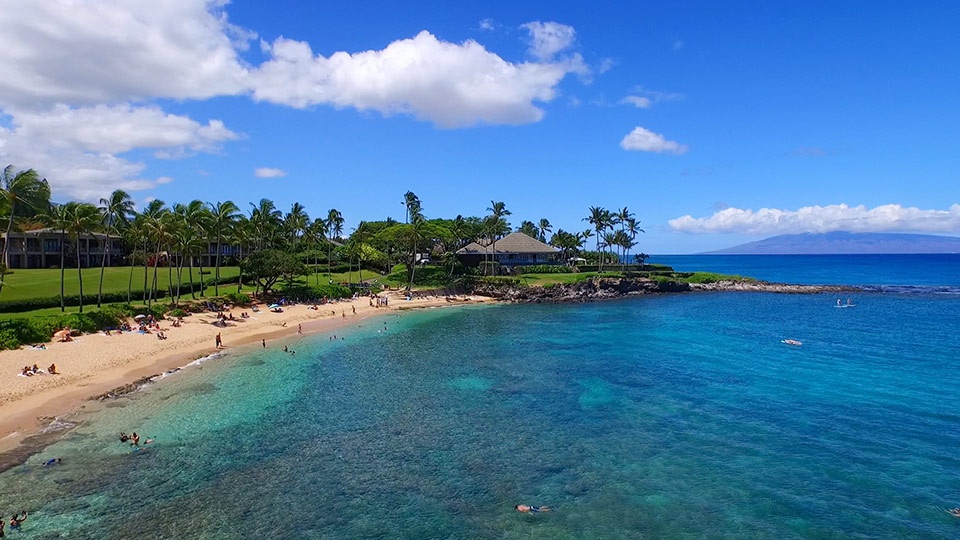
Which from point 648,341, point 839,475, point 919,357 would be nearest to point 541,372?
point 648,341

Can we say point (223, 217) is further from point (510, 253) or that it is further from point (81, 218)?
point (510, 253)

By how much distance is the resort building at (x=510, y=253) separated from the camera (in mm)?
105875

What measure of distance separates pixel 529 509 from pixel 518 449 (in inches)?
230

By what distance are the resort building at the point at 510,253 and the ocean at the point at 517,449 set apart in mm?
57511

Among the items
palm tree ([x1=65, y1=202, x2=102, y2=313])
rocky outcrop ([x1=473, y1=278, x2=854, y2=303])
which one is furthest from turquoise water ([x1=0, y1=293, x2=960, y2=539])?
rocky outcrop ([x1=473, y1=278, x2=854, y2=303])

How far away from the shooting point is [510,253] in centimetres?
10869

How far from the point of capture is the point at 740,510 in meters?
20.1

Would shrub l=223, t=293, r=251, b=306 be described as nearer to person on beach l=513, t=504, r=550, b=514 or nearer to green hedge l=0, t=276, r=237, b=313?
green hedge l=0, t=276, r=237, b=313

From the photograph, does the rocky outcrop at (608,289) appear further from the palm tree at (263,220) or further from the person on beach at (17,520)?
the person on beach at (17,520)

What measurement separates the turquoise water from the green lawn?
28.0m

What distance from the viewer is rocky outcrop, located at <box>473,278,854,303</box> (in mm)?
91062

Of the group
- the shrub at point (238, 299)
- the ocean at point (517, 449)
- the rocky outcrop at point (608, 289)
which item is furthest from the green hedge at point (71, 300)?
the rocky outcrop at point (608, 289)

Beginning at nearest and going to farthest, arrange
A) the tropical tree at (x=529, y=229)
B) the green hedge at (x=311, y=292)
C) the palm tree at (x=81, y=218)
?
the palm tree at (x=81, y=218), the green hedge at (x=311, y=292), the tropical tree at (x=529, y=229)

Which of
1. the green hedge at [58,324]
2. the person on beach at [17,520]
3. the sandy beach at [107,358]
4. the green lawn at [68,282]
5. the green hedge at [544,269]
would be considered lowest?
the person on beach at [17,520]
